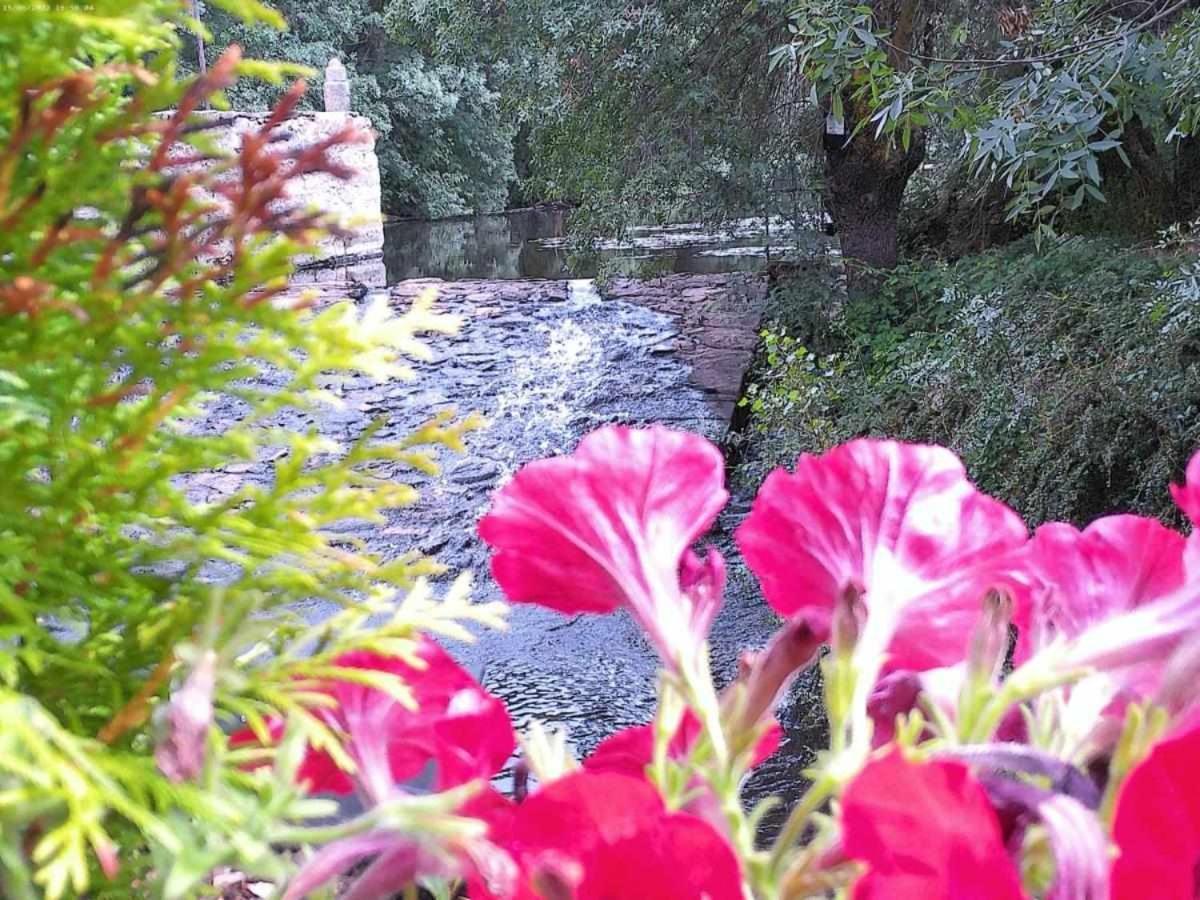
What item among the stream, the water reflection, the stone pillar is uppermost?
the stone pillar

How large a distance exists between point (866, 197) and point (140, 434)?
21.5 feet

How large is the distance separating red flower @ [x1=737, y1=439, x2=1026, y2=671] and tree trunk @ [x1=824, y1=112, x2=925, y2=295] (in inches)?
238

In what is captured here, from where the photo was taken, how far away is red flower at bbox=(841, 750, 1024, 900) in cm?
26

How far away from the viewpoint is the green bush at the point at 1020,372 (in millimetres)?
3533

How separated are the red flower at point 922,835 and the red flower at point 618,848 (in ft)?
0.12

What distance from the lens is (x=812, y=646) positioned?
0.35m

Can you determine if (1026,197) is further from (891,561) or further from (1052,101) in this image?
(891,561)

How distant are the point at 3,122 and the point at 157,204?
0.24 ft

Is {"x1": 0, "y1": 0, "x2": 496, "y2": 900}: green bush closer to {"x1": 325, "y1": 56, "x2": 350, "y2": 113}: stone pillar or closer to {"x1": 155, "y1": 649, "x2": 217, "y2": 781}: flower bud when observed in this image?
{"x1": 155, "y1": 649, "x2": 217, "y2": 781}: flower bud

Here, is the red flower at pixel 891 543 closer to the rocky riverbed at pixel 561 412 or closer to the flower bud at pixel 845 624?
the flower bud at pixel 845 624

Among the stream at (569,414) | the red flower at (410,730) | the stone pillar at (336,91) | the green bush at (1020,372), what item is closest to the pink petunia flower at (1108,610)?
the red flower at (410,730)

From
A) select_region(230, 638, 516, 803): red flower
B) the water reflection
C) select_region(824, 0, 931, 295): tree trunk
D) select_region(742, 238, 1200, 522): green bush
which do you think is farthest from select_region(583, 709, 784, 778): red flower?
the water reflection

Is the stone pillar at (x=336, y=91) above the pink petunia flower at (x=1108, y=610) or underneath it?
above

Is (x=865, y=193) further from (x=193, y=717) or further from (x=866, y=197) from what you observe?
(x=193, y=717)
